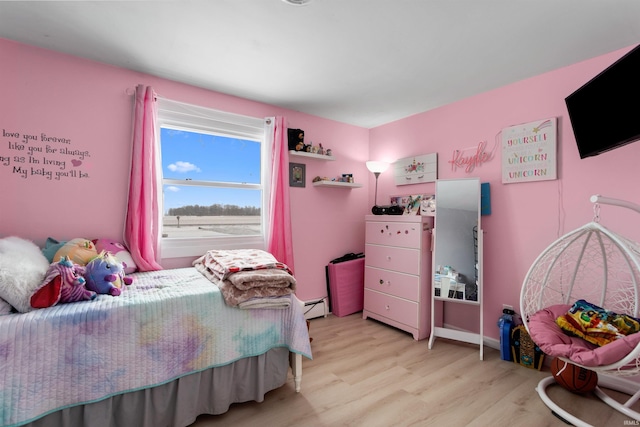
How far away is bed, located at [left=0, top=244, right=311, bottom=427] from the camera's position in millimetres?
1330

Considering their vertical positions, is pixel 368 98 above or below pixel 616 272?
above

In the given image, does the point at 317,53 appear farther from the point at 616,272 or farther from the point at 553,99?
the point at 616,272

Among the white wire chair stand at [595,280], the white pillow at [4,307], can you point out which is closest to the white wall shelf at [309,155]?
the white wire chair stand at [595,280]

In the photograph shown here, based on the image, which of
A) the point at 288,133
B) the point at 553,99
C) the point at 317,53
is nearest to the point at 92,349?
the point at 317,53

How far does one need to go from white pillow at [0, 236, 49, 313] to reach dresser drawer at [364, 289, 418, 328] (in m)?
2.80

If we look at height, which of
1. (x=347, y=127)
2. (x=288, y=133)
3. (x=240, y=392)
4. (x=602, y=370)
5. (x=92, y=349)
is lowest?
(x=240, y=392)

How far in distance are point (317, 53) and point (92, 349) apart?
2.29 m

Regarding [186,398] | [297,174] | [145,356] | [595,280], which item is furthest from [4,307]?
[595,280]

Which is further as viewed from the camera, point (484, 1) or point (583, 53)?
point (583, 53)

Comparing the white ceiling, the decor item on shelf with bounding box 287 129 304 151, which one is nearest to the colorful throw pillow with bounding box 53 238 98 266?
the white ceiling

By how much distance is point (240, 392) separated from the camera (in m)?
1.84

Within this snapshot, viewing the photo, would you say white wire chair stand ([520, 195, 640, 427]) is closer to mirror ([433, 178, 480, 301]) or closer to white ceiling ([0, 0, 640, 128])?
mirror ([433, 178, 480, 301])

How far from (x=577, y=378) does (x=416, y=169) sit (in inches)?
88.3

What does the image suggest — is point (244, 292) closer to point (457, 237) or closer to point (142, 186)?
point (142, 186)
